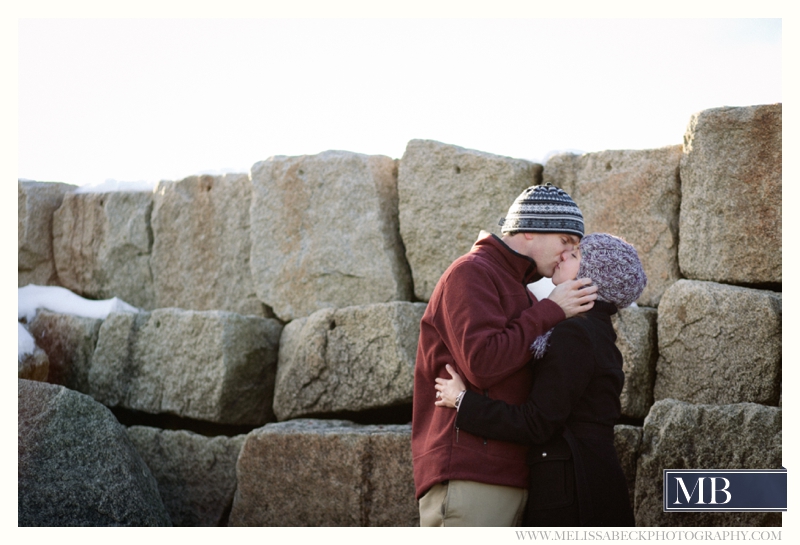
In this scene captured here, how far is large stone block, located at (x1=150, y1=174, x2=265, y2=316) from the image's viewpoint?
5.24 meters

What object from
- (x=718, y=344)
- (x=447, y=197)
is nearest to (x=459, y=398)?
(x=718, y=344)

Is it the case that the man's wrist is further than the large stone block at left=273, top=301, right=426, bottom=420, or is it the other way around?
the large stone block at left=273, top=301, right=426, bottom=420

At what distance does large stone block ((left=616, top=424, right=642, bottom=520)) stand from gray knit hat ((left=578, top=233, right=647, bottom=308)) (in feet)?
3.08

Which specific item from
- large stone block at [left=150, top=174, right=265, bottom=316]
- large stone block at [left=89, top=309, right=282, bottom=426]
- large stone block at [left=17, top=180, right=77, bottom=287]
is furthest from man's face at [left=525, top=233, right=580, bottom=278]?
large stone block at [left=17, top=180, right=77, bottom=287]

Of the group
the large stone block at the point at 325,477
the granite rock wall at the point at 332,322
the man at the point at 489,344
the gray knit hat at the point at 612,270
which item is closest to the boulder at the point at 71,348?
the granite rock wall at the point at 332,322

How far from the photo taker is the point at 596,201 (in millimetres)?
4367

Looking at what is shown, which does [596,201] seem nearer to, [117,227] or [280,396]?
[280,396]

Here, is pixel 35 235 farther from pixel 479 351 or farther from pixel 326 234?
pixel 479 351

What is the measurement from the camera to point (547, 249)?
292cm

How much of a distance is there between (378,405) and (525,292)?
1.65 meters

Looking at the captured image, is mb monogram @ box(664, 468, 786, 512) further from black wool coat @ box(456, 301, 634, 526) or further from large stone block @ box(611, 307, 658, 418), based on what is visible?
black wool coat @ box(456, 301, 634, 526)

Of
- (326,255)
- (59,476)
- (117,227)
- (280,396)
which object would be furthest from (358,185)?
(59,476)

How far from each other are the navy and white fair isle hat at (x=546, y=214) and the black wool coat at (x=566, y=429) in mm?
327

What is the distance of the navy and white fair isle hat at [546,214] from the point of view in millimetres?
2895
